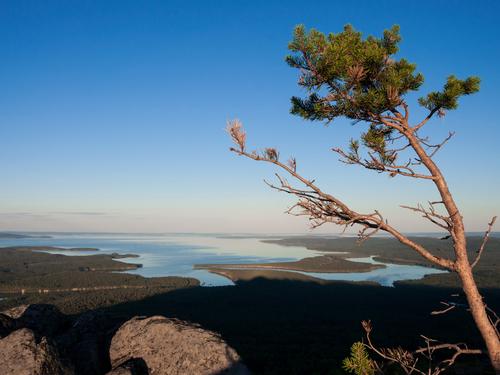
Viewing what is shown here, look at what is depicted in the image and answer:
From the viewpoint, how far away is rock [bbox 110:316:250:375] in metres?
8.05

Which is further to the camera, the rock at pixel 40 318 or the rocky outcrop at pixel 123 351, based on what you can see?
the rock at pixel 40 318

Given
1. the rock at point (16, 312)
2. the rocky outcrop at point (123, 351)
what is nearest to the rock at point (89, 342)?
the rocky outcrop at point (123, 351)

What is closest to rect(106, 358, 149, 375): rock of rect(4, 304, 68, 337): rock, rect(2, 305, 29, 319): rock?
rect(4, 304, 68, 337): rock

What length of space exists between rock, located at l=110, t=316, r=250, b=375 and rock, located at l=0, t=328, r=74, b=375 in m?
1.56

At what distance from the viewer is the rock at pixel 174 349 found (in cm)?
805

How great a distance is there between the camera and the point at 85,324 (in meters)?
10.5

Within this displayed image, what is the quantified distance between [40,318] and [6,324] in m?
1.11

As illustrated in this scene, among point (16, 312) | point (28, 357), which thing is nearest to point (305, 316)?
point (16, 312)

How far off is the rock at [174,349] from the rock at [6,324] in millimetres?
2558

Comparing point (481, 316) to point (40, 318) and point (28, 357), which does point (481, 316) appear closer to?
point (28, 357)

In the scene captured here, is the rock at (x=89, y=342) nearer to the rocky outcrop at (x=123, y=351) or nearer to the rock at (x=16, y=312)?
the rocky outcrop at (x=123, y=351)

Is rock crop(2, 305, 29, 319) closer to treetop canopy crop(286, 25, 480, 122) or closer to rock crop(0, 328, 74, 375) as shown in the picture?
rock crop(0, 328, 74, 375)

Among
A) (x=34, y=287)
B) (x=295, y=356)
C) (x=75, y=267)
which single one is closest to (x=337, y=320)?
(x=295, y=356)

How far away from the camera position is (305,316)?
53.6 m
